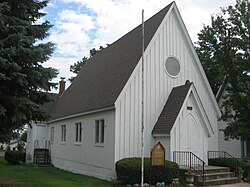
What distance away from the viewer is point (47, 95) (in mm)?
14133

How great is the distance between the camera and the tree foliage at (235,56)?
19.7m

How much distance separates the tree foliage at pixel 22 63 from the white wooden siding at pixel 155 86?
458 centimetres

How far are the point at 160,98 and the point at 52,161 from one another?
14405mm

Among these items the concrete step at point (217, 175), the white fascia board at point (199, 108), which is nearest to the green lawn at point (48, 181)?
the concrete step at point (217, 175)

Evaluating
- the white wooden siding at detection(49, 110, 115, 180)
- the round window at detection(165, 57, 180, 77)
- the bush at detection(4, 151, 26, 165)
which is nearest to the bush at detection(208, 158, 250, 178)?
the round window at detection(165, 57, 180, 77)

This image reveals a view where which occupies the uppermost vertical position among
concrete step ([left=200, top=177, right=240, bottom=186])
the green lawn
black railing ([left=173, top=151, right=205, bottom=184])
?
black railing ([left=173, top=151, right=205, bottom=184])

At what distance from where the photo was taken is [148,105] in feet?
59.9

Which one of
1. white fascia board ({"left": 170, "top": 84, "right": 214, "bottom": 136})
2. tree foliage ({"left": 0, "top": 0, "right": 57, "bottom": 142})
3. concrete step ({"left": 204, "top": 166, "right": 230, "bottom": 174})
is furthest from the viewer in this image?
white fascia board ({"left": 170, "top": 84, "right": 214, "bottom": 136})

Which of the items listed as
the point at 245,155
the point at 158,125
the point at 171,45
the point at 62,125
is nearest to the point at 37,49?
the point at 158,125

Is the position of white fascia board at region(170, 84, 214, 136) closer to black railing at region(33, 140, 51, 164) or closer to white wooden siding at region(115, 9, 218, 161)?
white wooden siding at region(115, 9, 218, 161)

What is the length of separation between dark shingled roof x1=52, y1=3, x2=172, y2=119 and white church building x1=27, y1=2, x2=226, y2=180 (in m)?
0.08

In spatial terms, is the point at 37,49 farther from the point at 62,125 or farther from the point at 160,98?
the point at 62,125

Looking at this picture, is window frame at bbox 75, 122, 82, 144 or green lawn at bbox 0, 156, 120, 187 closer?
green lawn at bbox 0, 156, 120, 187

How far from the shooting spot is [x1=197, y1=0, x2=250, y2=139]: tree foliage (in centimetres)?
1969
